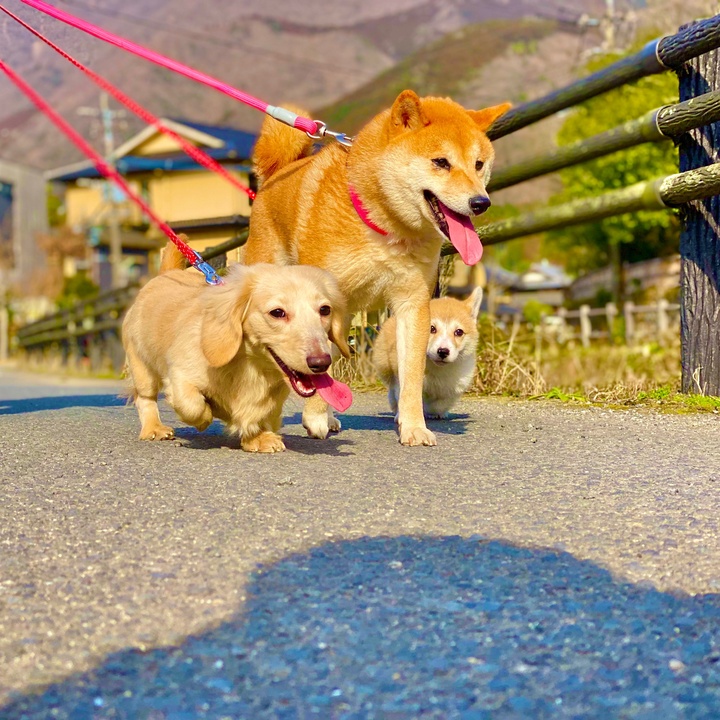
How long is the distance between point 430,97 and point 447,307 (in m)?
1.91

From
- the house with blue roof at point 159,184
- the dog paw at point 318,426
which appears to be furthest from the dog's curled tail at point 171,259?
the house with blue roof at point 159,184

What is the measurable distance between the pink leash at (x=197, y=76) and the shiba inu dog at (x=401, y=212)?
0.22 metres

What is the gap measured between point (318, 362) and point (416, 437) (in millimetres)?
756

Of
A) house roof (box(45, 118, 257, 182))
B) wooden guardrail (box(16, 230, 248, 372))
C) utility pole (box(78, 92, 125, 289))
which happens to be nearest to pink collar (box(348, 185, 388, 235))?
wooden guardrail (box(16, 230, 248, 372))

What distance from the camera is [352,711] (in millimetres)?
1503

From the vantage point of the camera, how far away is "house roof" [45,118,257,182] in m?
31.5

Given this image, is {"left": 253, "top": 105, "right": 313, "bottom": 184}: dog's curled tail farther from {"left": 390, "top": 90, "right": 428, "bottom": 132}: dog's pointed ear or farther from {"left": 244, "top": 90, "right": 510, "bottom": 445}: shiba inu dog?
{"left": 390, "top": 90, "right": 428, "bottom": 132}: dog's pointed ear

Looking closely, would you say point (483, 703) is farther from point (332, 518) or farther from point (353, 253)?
point (353, 253)

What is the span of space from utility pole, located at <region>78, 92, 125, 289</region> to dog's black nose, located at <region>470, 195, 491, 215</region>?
1298 inches

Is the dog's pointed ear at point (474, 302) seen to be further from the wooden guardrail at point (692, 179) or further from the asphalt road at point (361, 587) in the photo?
the asphalt road at point (361, 587)

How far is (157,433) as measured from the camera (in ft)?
13.4

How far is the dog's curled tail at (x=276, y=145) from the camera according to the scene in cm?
515

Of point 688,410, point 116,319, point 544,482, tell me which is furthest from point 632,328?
point 544,482

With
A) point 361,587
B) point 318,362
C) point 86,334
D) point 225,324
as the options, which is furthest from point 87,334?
point 361,587
